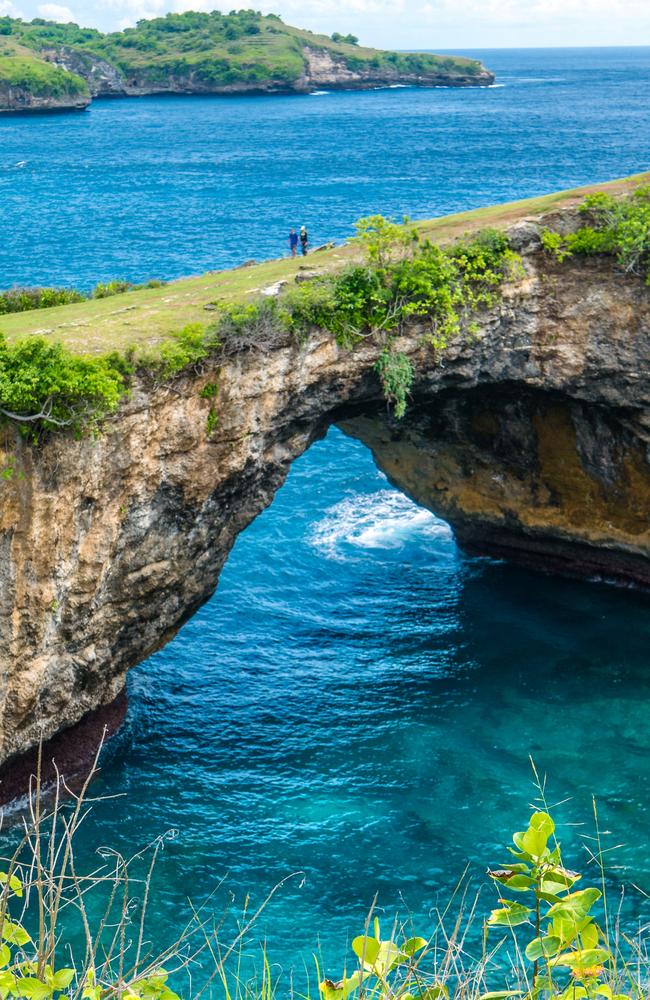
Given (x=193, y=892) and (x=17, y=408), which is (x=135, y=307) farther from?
(x=193, y=892)

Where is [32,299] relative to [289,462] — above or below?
above


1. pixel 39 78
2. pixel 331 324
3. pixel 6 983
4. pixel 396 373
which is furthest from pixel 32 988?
pixel 39 78

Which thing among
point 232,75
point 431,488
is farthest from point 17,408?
point 232,75

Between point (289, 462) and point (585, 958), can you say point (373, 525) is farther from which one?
point (585, 958)

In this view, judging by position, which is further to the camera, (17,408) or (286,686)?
(286,686)

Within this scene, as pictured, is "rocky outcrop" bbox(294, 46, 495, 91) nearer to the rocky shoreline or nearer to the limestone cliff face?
the rocky shoreline

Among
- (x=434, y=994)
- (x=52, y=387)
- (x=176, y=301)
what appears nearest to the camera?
(x=434, y=994)

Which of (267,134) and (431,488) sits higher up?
(267,134)

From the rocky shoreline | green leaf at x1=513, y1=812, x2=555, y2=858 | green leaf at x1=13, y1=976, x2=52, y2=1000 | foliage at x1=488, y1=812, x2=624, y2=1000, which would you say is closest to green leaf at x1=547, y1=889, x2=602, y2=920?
foliage at x1=488, y1=812, x2=624, y2=1000
